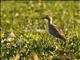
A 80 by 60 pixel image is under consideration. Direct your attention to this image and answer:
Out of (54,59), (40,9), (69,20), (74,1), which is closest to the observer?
(54,59)

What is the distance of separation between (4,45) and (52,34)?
1584 mm

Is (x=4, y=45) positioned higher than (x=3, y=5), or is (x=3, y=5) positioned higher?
(x=4, y=45)

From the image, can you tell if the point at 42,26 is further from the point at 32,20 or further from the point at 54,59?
the point at 54,59

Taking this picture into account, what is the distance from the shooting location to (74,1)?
23922mm

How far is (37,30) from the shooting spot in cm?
1582

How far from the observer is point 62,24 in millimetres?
17219

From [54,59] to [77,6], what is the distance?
11507 mm

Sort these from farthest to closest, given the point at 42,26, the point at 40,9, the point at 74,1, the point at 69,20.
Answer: the point at 74,1 → the point at 40,9 → the point at 69,20 → the point at 42,26

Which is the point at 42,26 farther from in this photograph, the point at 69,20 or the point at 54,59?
the point at 54,59

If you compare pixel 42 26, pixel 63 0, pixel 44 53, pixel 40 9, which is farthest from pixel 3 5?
pixel 44 53

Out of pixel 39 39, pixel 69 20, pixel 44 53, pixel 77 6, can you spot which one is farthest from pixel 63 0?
pixel 44 53

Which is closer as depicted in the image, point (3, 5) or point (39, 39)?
point (39, 39)

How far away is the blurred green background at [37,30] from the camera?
10.9 meters

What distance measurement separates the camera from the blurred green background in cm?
1086
